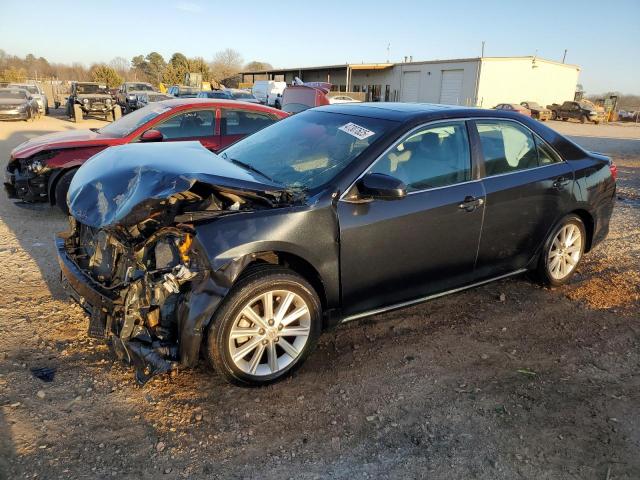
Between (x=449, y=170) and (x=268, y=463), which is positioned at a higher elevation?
(x=449, y=170)

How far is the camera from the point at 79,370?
3.19 metres

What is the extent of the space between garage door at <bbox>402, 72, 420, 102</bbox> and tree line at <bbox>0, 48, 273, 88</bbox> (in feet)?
73.3

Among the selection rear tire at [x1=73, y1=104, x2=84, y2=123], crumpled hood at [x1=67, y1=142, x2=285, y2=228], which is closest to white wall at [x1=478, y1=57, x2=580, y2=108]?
rear tire at [x1=73, y1=104, x2=84, y2=123]

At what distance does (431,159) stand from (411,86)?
43.3m

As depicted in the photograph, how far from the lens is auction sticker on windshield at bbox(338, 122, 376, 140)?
3578mm

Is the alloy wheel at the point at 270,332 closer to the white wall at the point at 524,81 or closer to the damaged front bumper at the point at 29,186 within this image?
the damaged front bumper at the point at 29,186

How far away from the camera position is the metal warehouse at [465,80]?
1511 inches

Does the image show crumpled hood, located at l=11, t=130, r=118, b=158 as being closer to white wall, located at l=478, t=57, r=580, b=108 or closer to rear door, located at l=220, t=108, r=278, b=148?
rear door, located at l=220, t=108, r=278, b=148

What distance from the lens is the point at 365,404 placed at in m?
2.98

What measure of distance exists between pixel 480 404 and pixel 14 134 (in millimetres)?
18856

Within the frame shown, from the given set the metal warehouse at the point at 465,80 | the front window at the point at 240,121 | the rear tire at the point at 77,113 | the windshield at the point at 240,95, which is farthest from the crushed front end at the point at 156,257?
the metal warehouse at the point at 465,80

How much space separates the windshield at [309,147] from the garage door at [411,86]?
41.4m

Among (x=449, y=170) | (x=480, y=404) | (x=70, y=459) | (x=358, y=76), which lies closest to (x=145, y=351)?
(x=70, y=459)

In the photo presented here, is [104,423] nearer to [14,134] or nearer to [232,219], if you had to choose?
[232,219]
